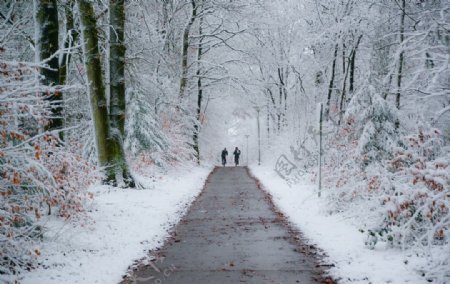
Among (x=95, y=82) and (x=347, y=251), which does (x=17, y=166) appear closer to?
(x=347, y=251)

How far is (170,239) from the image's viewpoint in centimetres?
852

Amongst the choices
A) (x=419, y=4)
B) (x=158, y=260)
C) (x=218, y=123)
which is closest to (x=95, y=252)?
(x=158, y=260)

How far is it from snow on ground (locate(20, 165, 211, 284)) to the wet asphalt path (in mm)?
431

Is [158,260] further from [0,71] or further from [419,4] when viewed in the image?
[419,4]

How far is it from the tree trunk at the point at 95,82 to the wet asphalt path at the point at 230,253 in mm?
3771

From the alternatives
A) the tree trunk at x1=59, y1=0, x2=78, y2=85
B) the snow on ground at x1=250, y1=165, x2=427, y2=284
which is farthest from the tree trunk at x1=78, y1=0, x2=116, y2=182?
the snow on ground at x1=250, y1=165, x2=427, y2=284

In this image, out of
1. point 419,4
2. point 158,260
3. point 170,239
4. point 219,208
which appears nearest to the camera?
point 158,260

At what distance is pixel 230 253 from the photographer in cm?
738

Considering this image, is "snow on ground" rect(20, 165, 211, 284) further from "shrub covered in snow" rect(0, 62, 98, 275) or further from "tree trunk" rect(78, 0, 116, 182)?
"tree trunk" rect(78, 0, 116, 182)

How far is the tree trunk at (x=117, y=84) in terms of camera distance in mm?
13641

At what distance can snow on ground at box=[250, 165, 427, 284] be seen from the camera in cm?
581

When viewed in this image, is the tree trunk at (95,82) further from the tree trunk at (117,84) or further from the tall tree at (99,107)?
the tree trunk at (117,84)

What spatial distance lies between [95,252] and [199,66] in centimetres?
2207

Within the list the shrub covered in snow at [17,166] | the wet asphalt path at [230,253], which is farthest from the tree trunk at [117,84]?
the shrub covered in snow at [17,166]
